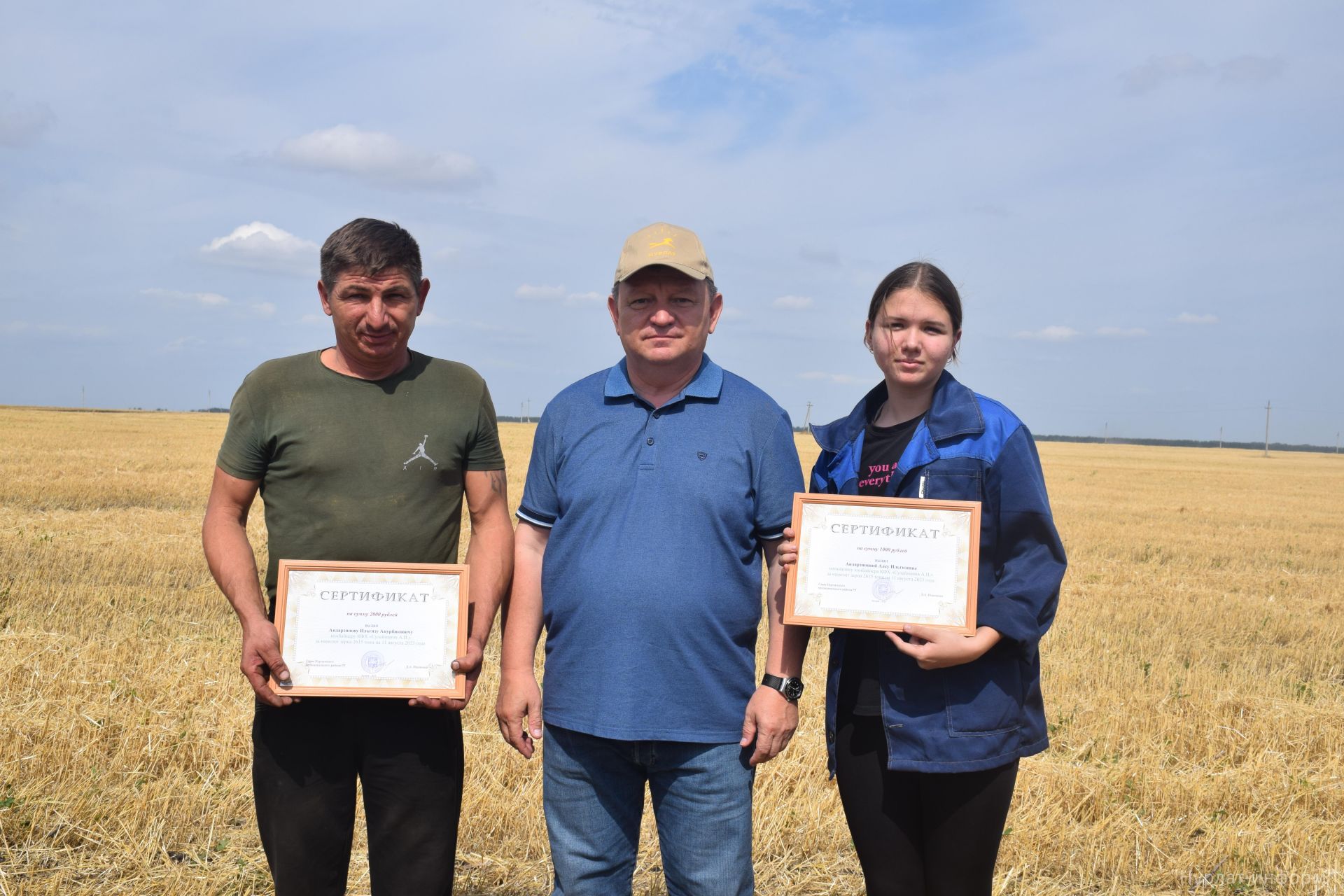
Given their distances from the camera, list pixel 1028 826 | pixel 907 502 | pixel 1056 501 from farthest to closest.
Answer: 1. pixel 1056 501
2. pixel 1028 826
3. pixel 907 502

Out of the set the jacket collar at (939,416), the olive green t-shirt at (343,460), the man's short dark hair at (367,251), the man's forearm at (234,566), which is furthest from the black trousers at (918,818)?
the man's short dark hair at (367,251)

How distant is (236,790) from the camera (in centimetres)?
501

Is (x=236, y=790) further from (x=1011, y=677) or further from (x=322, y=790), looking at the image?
(x=1011, y=677)

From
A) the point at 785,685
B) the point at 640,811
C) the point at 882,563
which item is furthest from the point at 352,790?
the point at 882,563

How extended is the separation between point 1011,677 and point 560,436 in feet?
5.00

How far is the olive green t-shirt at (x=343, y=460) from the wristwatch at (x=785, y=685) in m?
1.15

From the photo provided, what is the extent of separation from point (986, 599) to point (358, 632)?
1.89 metres

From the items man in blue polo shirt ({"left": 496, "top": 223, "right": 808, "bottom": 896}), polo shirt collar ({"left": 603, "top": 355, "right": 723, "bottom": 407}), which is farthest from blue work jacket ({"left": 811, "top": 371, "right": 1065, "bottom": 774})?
polo shirt collar ({"left": 603, "top": 355, "right": 723, "bottom": 407})

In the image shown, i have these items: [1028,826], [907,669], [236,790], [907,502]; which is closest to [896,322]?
[907,502]

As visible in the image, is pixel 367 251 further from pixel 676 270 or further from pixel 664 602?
pixel 664 602

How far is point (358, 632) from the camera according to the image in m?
3.08

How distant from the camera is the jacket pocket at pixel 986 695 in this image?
2.82m

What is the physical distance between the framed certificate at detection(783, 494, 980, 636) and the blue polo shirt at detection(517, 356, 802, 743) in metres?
0.15

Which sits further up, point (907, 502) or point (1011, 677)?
point (907, 502)
